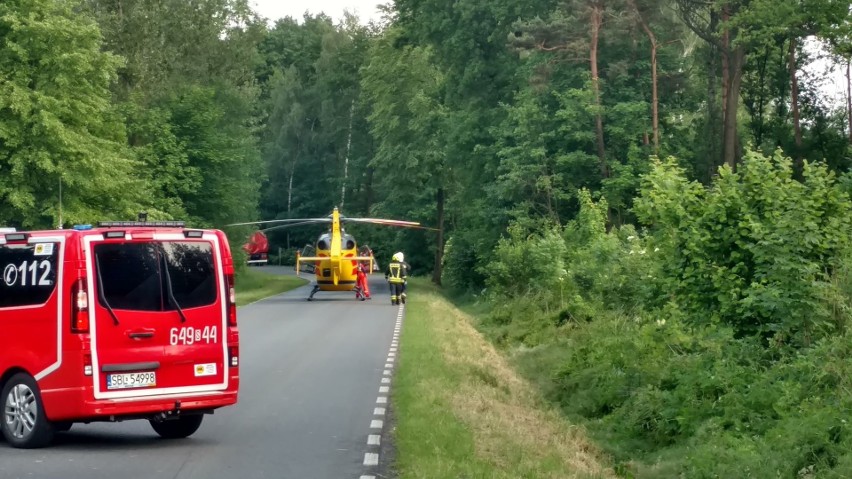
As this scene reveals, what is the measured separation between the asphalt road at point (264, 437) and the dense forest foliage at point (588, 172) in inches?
126

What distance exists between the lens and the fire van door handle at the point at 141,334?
42.1 ft

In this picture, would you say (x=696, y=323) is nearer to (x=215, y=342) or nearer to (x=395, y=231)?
(x=215, y=342)

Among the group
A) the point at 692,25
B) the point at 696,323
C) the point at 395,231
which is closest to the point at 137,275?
the point at 696,323

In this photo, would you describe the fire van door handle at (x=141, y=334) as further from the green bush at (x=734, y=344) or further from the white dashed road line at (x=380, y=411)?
the green bush at (x=734, y=344)

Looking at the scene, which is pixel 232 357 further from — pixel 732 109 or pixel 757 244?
pixel 732 109

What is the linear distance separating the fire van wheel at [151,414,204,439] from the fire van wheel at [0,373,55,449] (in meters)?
1.56

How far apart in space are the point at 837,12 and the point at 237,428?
889 inches

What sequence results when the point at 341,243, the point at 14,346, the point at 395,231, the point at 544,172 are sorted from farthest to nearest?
the point at 395,231
the point at 341,243
the point at 544,172
the point at 14,346

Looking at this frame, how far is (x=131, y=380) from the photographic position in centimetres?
1276

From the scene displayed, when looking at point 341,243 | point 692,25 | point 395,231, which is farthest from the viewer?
point 395,231

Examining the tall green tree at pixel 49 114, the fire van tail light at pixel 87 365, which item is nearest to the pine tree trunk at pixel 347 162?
the tall green tree at pixel 49 114

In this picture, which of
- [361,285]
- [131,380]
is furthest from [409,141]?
[131,380]

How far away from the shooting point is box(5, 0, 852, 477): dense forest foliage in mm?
15602

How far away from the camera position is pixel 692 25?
146 feet
